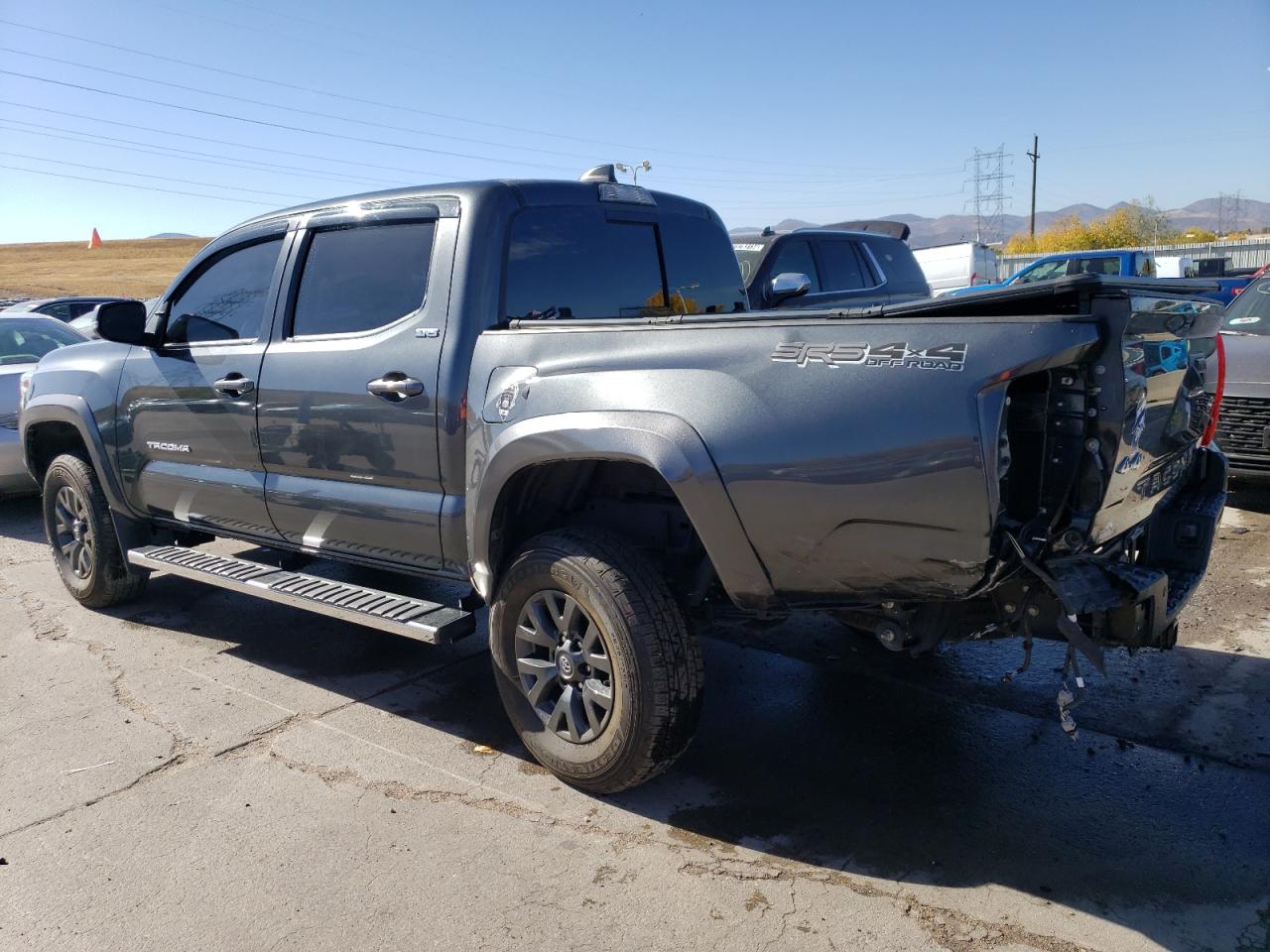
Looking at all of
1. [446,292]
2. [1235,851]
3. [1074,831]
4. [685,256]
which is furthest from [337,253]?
[1235,851]

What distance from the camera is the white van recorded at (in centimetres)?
2533

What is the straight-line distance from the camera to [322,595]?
4340 mm

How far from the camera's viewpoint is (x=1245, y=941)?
2680mm

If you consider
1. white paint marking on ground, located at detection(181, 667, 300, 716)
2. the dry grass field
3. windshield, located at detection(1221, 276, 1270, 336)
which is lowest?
white paint marking on ground, located at detection(181, 667, 300, 716)

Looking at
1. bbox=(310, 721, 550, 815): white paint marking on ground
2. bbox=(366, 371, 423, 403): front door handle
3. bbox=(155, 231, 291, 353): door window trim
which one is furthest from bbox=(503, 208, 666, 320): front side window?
bbox=(310, 721, 550, 815): white paint marking on ground

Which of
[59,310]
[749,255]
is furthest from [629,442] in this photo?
[59,310]

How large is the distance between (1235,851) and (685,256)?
314 centimetres

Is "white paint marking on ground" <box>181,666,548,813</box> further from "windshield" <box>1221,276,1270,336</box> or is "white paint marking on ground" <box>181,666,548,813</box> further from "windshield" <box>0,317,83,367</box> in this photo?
"windshield" <box>1221,276,1270,336</box>

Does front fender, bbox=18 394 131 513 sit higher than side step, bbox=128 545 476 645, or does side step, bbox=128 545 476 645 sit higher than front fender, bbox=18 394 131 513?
front fender, bbox=18 394 131 513

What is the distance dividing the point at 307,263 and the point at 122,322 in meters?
1.22

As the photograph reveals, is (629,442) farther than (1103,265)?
No

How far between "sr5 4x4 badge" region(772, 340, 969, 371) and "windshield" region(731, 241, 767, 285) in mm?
6418

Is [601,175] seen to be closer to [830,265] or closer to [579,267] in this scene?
[579,267]

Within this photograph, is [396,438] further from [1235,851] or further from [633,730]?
[1235,851]
